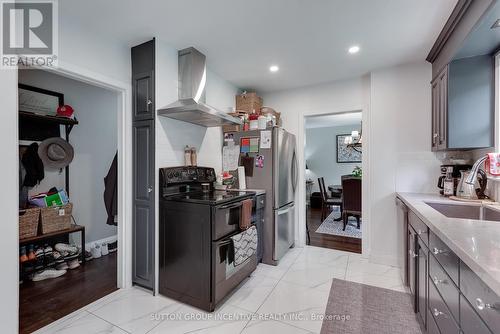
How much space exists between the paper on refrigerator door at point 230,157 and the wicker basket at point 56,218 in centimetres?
192

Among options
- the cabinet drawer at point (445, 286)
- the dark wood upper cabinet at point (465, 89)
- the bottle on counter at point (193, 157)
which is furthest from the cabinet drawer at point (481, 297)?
the bottle on counter at point (193, 157)

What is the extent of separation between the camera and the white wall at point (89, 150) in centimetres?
291

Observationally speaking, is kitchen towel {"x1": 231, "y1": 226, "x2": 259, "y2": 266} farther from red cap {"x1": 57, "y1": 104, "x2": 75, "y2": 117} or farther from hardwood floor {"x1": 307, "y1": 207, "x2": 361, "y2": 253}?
red cap {"x1": 57, "y1": 104, "x2": 75, "y2": 117}

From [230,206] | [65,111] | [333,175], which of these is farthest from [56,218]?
[333,175]

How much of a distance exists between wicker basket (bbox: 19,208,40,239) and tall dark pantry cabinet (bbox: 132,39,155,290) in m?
1.13

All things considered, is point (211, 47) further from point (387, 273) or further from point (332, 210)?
point (332, 210)

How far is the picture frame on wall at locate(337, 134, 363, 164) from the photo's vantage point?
6.75 metres

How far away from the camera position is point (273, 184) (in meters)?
2.77

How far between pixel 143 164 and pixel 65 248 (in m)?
1.53

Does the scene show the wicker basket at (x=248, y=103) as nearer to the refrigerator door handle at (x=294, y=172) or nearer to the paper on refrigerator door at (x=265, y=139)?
the paper on refrigerator door at (x=265, y=139)

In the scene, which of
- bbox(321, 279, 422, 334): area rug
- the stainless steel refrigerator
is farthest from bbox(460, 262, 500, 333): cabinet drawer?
the stainless steel refrigerator

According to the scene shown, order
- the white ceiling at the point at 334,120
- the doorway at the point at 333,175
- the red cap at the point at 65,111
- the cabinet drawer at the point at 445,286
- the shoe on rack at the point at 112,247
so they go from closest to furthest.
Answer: the cabinet drawer at the point at 445,286 → the red cap at the point at 65,111 → the shoe on rack at the point at 112,247 → the doorway at the point at 333,175 → the white ceiling at the point at 334,120

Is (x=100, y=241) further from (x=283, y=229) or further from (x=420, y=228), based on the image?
(x=420, y=228)

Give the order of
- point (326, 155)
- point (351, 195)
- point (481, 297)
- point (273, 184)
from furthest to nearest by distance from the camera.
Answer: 1. point (326, 155)
2. point (351, 195)
3. point (273, 184)
4. point (481, 297)
